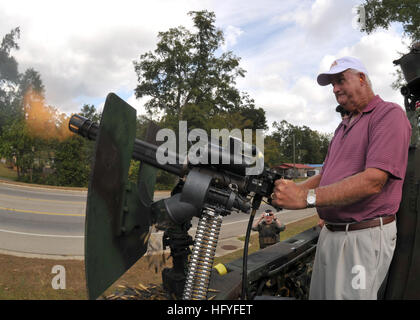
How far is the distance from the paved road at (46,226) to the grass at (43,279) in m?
0.94

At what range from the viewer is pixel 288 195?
70.5 inches

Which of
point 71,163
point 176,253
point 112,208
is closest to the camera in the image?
point 112,208

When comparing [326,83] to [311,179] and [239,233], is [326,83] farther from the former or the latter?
[239,233]

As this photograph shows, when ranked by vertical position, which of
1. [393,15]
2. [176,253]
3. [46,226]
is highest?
[393,15]

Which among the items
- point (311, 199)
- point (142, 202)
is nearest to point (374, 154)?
point (311, 199)

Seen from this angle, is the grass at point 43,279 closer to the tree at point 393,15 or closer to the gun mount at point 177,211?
the gun mount at point 177,211

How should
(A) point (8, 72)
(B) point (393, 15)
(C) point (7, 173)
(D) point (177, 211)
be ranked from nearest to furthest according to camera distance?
(D) point (177, 211) → (B) point (393, 15) → (C) point (7, 173) → (A) point (8, 72)

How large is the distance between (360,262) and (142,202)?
146cm

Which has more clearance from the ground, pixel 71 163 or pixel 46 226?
pixel 71 163

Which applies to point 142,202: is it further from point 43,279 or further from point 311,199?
point 43,279

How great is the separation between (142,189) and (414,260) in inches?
74.0

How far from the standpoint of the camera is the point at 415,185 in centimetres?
180

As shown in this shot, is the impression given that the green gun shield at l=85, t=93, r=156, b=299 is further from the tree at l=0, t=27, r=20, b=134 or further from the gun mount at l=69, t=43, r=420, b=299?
the tree at l=0, t=27, r=20, b=134
